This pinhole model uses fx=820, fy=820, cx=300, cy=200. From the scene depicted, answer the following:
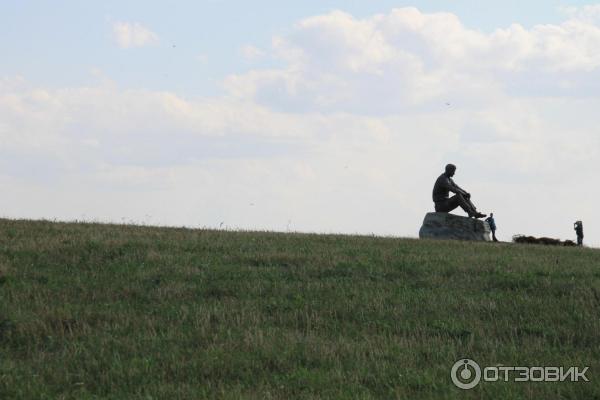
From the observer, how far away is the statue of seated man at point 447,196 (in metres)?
30.6

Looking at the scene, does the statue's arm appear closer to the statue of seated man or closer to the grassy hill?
the statue of seated man

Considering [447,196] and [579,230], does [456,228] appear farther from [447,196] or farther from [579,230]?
[579,230]

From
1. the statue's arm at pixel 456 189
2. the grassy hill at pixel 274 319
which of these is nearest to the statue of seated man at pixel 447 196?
the statue's arm at pixel 456 189

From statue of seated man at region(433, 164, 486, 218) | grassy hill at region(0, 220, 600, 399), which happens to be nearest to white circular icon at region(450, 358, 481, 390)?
grassy hill at region(0, 220, 600, 399)

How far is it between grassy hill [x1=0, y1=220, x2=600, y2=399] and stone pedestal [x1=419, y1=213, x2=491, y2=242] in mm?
8995

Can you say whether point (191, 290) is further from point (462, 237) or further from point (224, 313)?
point (462, 237)

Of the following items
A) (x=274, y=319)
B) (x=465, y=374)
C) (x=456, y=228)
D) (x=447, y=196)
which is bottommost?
(x=465, y=374)

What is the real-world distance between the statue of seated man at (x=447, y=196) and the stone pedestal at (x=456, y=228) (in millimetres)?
783

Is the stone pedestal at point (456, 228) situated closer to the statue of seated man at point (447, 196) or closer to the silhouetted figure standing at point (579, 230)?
the statue of seated man at point (447, 196)

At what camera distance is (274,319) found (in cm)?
1246

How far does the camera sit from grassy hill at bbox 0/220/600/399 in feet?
30.7

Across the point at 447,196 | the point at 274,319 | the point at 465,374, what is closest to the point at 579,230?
the point at 447,196

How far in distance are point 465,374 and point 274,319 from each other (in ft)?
11.8

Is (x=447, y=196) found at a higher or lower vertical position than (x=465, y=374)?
higher
